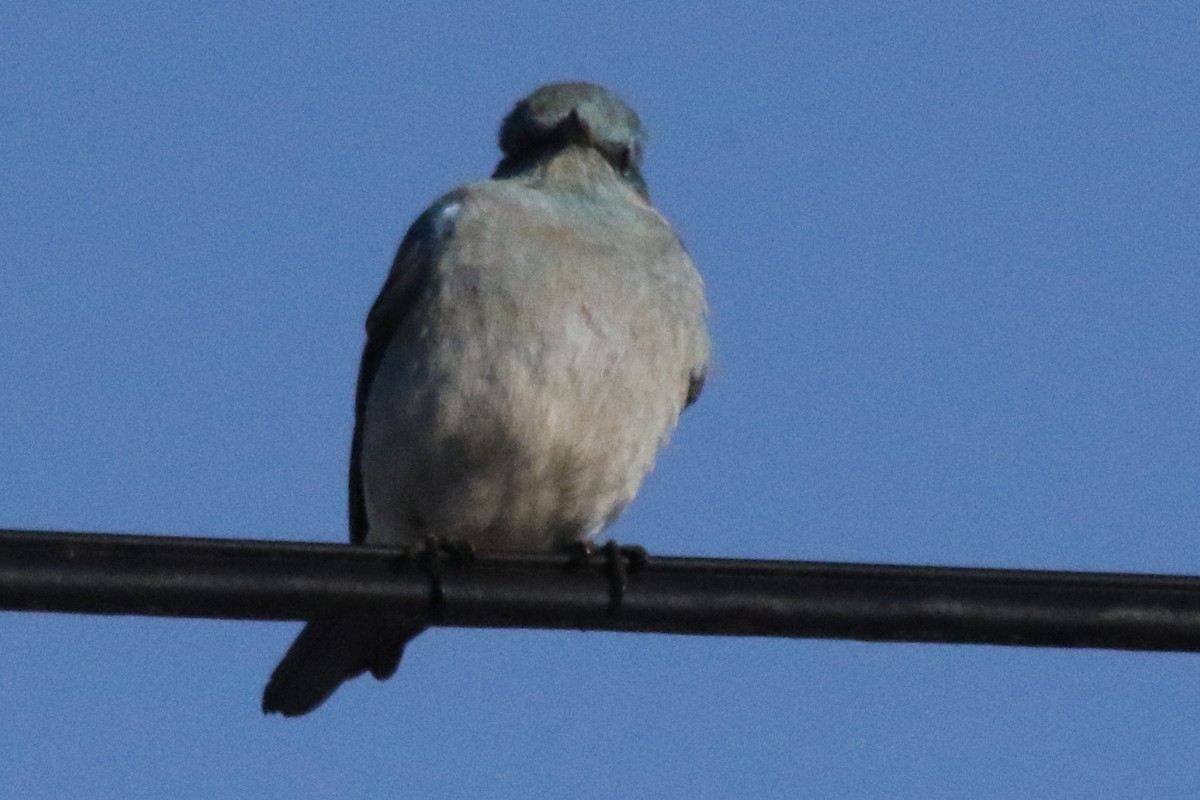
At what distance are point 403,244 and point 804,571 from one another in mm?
4560

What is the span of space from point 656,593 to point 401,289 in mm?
3923

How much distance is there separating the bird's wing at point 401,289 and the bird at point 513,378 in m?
0.01

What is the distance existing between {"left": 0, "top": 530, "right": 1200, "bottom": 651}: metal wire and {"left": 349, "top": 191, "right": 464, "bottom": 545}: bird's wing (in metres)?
3.62

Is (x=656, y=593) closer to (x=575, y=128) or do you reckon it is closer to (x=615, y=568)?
(x=615, y=568)

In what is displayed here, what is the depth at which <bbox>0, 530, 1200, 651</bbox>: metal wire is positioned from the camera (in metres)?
5.52

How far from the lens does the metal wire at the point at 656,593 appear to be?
5.52 meters

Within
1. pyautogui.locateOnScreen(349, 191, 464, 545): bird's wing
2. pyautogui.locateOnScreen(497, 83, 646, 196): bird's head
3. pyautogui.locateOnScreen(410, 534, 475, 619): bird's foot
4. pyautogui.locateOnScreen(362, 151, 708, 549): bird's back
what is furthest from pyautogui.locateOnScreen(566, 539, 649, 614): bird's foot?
pyautogui.locateOnScreen(497, 83, 646, 196): bird's head

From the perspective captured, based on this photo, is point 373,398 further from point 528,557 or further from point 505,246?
point 528,557

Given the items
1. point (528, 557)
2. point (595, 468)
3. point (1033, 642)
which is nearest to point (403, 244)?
point (595, 468)

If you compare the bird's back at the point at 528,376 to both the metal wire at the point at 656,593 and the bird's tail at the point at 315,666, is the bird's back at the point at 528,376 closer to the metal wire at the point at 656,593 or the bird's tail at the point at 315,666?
the bird's tail at the point at 315,666

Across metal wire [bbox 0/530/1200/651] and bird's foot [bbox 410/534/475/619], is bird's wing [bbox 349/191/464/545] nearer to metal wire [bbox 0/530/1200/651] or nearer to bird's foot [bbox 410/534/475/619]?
bird's foot [bbox 410/534/475/619]

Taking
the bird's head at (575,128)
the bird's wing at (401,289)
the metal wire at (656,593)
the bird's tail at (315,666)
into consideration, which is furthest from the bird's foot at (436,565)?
the bird's head at (575,128)

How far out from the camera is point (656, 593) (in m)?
5.90

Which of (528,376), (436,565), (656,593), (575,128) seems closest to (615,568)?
(656,593)
